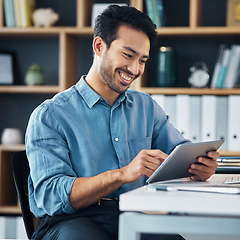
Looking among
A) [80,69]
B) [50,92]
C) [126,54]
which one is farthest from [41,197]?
[80,69]

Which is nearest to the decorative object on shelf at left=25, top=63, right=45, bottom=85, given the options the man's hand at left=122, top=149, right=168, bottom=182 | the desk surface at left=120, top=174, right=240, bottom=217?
the man's hand at left=122, top=149, right=168, bottom=182

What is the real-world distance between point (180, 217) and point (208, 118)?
1990 mm

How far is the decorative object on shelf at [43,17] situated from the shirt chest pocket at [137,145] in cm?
172

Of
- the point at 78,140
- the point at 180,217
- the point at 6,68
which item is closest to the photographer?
the point at 180,217

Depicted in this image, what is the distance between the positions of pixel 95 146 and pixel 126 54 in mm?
344

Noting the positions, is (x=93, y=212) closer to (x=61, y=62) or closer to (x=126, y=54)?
(x=126, y=54)

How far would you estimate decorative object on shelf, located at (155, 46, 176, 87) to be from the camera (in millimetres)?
2965

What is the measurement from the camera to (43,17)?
3.08 m

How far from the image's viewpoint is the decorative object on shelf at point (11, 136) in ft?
10.2

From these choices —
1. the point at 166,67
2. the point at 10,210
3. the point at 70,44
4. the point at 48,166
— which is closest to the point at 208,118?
the point at 166,67

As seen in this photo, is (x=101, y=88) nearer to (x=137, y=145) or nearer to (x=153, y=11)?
(x=137, y=145)

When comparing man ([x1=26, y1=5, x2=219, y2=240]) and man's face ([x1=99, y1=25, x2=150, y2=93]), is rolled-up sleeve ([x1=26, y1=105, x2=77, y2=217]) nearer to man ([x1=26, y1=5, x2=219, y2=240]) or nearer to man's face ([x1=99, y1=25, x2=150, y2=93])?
man ([x1=26, y1=5, x2=219, y2=240])

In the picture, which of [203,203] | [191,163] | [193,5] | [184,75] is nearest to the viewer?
[203,203]

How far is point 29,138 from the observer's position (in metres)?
1.42
